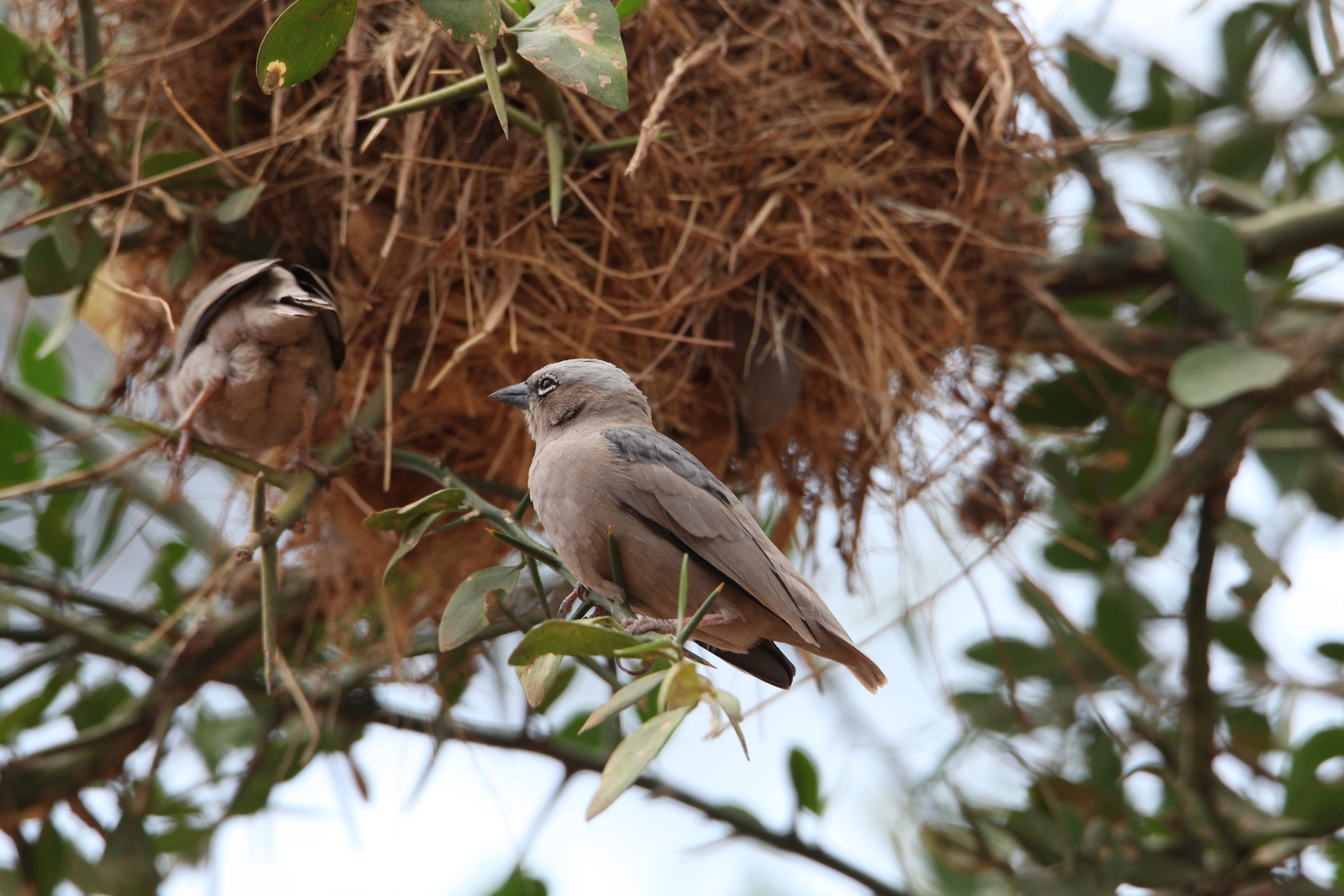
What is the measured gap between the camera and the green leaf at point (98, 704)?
2201 mm

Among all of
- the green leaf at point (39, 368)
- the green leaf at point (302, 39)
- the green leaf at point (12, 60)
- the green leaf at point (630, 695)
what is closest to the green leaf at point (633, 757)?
the green leaf at point (630, 695)

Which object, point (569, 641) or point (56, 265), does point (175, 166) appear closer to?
point (56, 265)

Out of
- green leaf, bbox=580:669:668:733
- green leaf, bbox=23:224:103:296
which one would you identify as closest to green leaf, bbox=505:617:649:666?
green leaf, bbox=580:669:668:733

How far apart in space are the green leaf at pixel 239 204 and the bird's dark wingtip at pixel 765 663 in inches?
31.0

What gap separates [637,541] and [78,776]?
1216 mm

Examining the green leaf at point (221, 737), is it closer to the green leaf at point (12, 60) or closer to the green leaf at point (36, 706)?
the green leaf at point (36, 706)

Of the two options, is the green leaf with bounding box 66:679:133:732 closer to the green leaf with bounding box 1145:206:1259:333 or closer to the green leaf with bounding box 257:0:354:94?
the green leaf with bounding box 257:0:354:94

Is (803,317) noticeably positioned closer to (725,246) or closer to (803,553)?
(725,246)

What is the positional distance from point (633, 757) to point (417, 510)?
0.39 metres

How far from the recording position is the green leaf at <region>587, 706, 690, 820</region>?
29.4 inches

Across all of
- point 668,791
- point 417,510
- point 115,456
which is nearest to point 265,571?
point 417,510

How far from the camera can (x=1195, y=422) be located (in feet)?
7.84

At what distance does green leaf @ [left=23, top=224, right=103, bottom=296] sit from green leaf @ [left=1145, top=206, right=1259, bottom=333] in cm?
149

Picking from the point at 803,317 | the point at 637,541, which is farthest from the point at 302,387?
the point at 803,317
